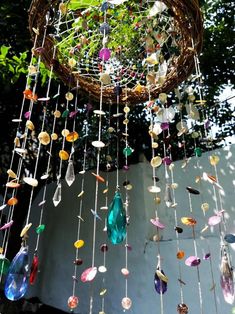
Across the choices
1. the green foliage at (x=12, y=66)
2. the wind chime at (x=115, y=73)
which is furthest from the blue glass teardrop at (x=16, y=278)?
the green foliage at (x=12, y=66)

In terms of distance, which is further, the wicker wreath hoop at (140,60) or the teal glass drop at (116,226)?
the wicker wreath hoop at (140,60)

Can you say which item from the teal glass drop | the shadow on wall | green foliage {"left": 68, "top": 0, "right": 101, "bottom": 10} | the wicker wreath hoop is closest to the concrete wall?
the shadow on wall

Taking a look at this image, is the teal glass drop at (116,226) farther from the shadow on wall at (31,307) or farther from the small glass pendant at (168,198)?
the shadow on wall at (31,307)

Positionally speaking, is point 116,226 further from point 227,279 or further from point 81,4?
point 81,4

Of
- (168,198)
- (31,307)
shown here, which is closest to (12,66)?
(168,198)

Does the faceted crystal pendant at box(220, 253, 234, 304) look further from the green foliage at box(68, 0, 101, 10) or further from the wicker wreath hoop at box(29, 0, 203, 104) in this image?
the green foliage at box(68, 0, 101, 10)

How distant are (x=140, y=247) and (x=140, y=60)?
A: 1260 mm

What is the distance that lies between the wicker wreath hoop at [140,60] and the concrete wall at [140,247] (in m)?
0.62

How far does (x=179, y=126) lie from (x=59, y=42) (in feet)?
1.32

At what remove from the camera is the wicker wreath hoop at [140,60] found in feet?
2.20

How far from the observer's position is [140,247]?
1.86 m

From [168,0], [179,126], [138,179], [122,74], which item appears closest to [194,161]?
[138,179]

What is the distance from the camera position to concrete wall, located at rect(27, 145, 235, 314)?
5.12ft

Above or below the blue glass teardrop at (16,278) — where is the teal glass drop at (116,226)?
above
